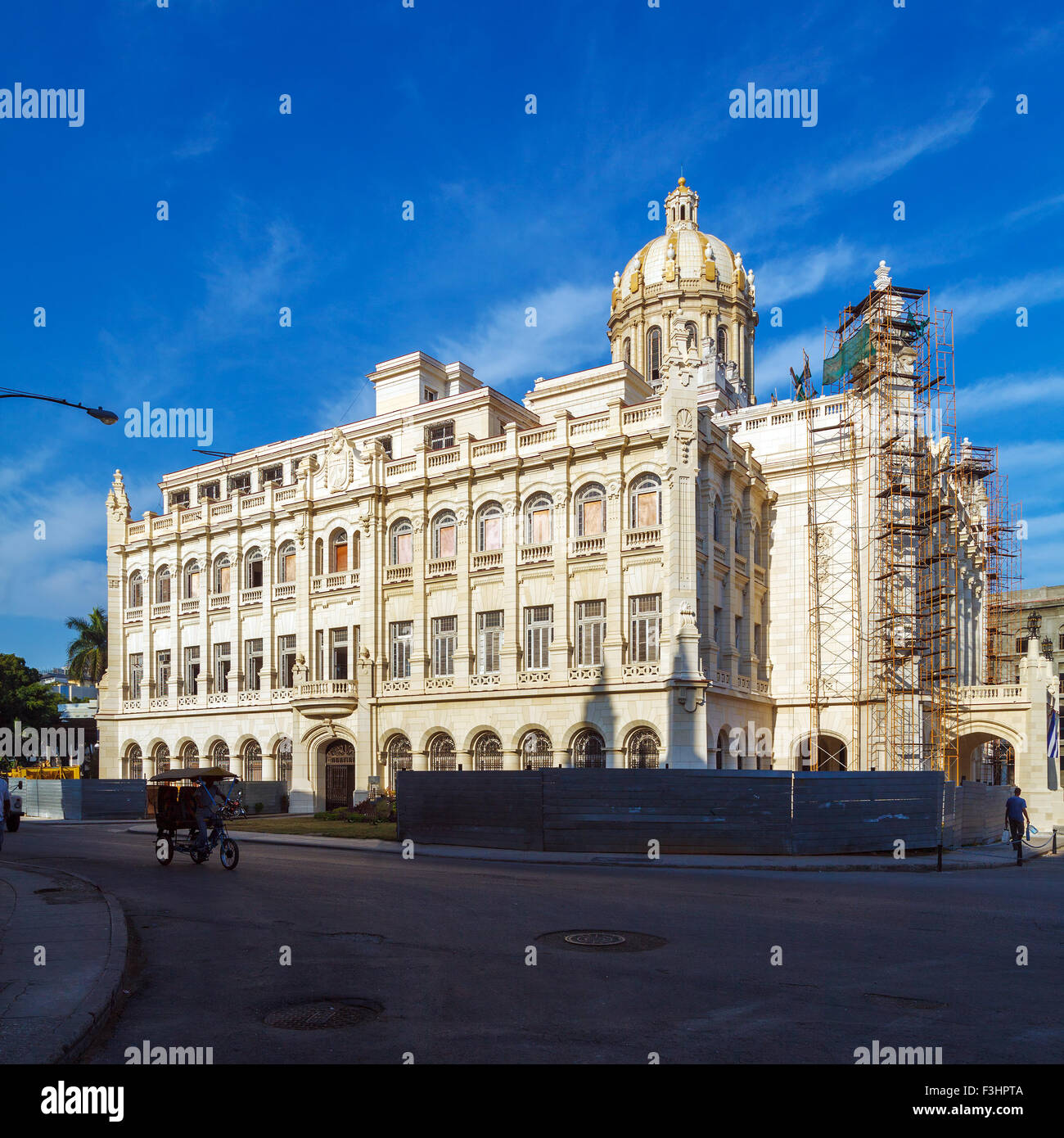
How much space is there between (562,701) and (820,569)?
13.2 metres

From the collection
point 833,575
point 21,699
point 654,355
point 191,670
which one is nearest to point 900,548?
point 833,575

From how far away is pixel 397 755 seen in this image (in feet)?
145

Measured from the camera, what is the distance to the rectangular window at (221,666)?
169 ft

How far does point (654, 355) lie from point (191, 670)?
1373 inches

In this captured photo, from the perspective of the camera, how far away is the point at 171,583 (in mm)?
54375

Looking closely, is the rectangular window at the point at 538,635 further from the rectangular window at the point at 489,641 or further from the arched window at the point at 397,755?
the arched window at the point at 397,755

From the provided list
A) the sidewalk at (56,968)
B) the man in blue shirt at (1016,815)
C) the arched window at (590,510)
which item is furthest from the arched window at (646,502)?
the sidewalk at (56,968)

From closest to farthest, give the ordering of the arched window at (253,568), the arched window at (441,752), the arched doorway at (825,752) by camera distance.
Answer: the arched window at (441,752) → the arched doorway at (825,752) → the arched window at (253,568)

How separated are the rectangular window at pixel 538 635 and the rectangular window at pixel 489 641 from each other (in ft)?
4.25

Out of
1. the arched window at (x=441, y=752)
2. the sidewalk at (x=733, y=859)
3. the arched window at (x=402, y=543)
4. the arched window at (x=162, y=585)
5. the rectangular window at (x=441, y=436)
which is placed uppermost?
the rectangular window at (x=441, y=436)

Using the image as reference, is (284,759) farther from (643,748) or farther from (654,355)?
(654,355)

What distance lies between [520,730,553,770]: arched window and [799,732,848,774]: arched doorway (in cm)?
1145

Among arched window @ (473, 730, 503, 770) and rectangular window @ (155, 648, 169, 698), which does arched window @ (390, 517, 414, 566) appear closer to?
arched window @ (473, 730, 503, 770)

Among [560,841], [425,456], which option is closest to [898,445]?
[425,456]
